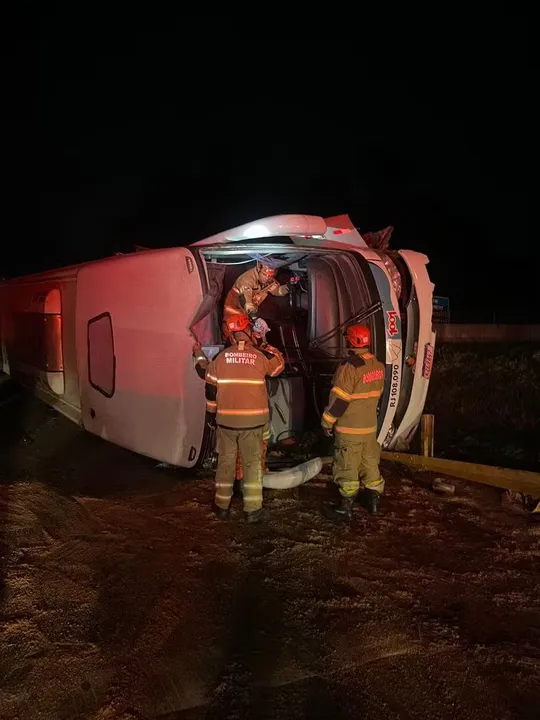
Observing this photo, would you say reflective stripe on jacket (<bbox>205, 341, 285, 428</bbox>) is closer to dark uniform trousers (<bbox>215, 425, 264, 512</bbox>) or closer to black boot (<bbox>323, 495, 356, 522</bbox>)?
dark uniform trousers (<bbox>215, 425, 264, 512</bbox>)

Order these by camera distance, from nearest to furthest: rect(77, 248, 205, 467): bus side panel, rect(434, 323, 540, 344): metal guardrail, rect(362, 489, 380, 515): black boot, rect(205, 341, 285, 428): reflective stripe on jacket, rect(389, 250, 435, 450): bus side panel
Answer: rect(205, 341, 285, 428): reflective stripe on jacket, rect(362, 489, 380, 515): black boot, rect(77, 248, 205, 467): bus side panel, rect(389, 250, 435, 450): bus side panel, rect(434, 323, 540, 344): metal guardrail

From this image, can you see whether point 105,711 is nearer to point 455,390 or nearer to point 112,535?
point 112,535

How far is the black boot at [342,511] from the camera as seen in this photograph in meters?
4.88

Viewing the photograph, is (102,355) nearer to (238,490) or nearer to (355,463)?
(238,490)

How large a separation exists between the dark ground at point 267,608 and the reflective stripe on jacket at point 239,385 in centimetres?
85

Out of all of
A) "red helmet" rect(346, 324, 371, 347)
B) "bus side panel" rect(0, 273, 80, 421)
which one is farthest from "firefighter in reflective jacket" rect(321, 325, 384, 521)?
"bus side panel" rect(0, 273, 80, 421)

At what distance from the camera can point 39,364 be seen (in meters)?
8.57

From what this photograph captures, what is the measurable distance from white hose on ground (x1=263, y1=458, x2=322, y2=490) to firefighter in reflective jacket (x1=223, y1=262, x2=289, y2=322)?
181cm

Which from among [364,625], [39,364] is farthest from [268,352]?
[39,364]

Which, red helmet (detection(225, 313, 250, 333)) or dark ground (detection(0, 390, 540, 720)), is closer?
dark ground (detection(0, 390, 540, 720))

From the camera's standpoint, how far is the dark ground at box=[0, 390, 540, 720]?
2814 mm

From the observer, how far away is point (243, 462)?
491 cm

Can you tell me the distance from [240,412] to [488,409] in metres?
5.75

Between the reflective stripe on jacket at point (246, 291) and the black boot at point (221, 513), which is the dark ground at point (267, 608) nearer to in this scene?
the black boot at point (221, 513)
